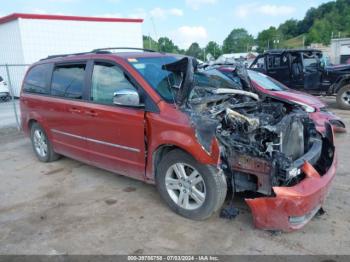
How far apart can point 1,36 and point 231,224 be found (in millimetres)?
18822

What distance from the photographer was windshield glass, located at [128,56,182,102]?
3939mm

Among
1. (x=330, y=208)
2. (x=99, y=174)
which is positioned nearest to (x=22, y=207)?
(x=99, y=174)

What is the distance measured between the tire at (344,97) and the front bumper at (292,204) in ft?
26.1

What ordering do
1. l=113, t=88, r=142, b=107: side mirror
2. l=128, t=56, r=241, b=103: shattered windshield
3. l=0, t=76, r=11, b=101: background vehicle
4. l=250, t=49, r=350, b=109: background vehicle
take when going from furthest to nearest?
l=0, t=76, r=11, b=101: background vehicle < l=250, t=49, r=350, b=109: background vehicle < l=128, t=56, r=241, b=103: shattered windshield < l=113, t=88, r=142, b=107: side mirror

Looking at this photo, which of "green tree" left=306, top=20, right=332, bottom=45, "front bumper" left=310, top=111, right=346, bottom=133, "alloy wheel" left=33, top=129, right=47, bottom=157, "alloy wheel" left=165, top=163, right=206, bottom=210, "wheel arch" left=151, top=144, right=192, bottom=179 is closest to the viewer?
"alloy wheel" left=165, top=163, right=206, bottom=210

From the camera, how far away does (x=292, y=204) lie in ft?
10.0

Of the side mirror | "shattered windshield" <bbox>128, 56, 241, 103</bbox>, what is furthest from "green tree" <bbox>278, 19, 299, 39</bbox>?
the side mirror

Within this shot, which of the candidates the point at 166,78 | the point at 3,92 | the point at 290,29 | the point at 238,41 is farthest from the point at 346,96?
the point at 290,29

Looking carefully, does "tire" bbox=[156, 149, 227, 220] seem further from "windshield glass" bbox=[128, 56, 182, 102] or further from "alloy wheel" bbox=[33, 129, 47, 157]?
"alloy wheel" bbox=[33, 129, 47, 157]

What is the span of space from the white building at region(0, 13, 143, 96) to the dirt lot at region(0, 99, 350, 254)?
1340cm

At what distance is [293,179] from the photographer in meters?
Result: 3.24

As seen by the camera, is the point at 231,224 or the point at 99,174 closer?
the point at 231,224

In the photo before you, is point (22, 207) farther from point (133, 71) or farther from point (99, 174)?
point (133, 71)

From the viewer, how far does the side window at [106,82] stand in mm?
4176
